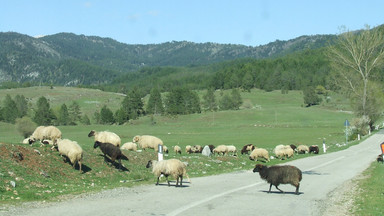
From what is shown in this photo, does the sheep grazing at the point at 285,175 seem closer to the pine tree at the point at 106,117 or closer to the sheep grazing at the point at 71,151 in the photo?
the sheep grazing at the point at 71,151

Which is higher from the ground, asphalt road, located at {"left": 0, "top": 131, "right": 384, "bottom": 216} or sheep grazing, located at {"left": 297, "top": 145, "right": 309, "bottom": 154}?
asphalt road, located at {"left": 0, "top": 131, "right": 384, "bottom": 216}

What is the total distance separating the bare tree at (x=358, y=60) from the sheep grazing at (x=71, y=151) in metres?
53.9

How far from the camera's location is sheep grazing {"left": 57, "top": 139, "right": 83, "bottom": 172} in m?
20.4

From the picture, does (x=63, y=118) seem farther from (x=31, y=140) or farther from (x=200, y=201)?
(x=200, y=201)

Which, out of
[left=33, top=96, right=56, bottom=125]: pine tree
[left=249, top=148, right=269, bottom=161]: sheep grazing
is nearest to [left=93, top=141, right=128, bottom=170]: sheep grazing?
[left=249, top=148, right=269, bottom=161]: sheep grazing

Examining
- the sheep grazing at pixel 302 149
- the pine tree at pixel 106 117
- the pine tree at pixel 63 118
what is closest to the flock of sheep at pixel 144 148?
the sheep grazing at pixel 302 149

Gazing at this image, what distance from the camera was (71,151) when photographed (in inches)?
806

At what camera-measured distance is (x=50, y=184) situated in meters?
17.4

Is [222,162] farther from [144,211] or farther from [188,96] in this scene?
[188,96]

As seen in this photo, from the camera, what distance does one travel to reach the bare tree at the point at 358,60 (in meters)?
65.2

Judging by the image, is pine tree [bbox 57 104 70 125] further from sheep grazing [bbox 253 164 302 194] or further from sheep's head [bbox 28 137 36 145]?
sheep grazing [bbox 253 164 302 194]

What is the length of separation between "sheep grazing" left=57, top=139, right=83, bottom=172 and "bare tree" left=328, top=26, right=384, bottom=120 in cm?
5385

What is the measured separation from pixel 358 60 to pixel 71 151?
186 feet

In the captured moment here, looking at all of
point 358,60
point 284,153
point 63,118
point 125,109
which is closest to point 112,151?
point 284,153
